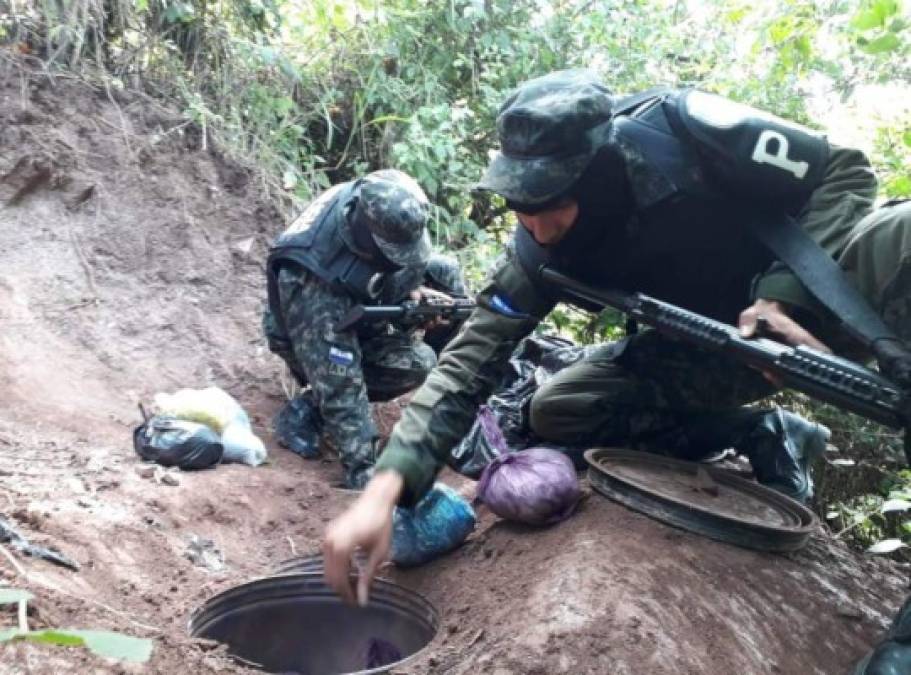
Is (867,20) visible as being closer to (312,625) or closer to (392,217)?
(392,217)

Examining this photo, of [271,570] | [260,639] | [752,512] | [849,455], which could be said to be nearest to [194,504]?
[271,570]

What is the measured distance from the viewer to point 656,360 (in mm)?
3043

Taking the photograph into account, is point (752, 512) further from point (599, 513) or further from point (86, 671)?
point (86, 671)

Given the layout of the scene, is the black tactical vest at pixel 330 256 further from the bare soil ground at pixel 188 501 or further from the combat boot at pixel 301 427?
the bare soil ground at pixel 188 501

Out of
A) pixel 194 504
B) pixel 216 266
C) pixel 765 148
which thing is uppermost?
pixel 765 148

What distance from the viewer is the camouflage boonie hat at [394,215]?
145 inches

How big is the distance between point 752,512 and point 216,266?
3502 millimetres

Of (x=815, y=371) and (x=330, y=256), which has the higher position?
(x=815, y=371)

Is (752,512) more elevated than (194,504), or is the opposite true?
(752,512)

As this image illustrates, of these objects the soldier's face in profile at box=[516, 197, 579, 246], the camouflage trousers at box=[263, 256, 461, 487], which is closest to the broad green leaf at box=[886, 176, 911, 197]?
the soldier's face in profile at box=[516, 197, 579, 246]

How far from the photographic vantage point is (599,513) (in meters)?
2.58

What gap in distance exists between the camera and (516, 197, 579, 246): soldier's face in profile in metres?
2.35

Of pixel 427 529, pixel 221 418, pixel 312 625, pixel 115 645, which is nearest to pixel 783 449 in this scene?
pixel 427 529

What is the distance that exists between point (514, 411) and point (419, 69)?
11.8 ft
